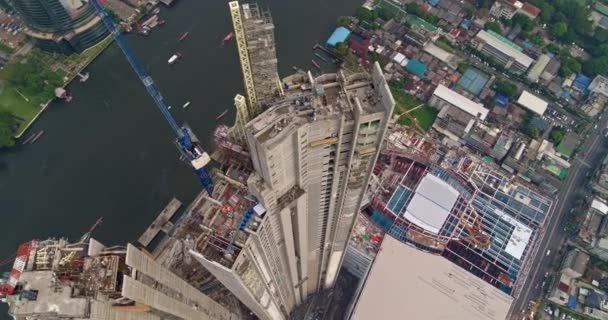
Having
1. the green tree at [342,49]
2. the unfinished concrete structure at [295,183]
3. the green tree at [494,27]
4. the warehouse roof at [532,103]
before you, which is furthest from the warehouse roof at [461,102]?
the unfinished concrete structure at [295,183]

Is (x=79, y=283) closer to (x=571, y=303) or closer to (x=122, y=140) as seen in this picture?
(x=122, y=140)

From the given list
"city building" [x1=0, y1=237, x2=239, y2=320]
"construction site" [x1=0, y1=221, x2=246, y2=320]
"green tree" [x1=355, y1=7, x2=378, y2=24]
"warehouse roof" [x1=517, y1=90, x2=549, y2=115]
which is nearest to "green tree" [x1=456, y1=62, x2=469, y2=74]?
"warehouse roof" [x1=517, y1=90, x2=549, y2=115]

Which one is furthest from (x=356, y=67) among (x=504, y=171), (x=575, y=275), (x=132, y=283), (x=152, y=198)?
(x=132, y=283)

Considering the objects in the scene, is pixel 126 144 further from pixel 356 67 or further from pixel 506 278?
pixel 506 278

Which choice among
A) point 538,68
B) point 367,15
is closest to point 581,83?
point 538,68

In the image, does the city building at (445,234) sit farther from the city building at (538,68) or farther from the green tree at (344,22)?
the green tree at (344,22)

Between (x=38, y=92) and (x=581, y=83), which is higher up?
(x=581, y=83)
